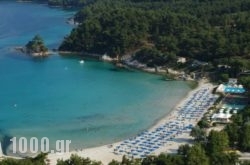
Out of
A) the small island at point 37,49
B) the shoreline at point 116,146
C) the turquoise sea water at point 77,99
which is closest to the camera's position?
the shoreline at point 116,146

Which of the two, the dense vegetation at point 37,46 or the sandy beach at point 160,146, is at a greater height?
the dense vegetation at point 37,46

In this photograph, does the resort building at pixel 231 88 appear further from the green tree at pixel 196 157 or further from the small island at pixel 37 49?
the small island at pixel 37 49

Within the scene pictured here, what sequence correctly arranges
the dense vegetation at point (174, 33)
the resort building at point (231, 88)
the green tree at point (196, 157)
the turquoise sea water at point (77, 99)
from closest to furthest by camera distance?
the green tree at point (196, 157) < the turquoise sea water at point (77, 99) < the resort building at point (231, 88) < the dense vegetation at point (174, 33)

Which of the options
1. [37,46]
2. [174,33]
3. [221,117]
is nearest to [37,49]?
[37,46]

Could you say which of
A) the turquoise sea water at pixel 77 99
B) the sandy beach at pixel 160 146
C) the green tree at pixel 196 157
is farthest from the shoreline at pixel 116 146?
the green tree at pixel 196 157

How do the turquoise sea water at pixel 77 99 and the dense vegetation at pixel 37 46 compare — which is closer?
the turquoise sea water at pixel 77 99

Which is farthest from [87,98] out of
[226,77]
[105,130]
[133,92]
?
[226,77]
